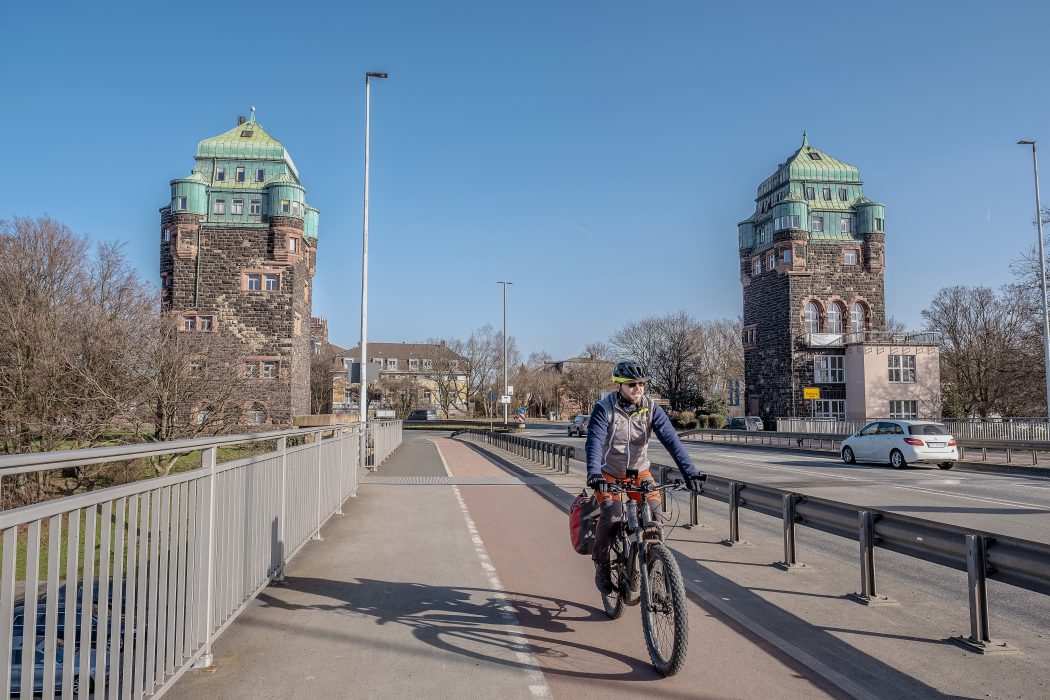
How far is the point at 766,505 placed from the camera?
8844 mm

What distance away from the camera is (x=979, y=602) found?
5359 mm

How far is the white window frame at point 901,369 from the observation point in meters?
53.7

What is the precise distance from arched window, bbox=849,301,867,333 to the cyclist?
5740 centimetres

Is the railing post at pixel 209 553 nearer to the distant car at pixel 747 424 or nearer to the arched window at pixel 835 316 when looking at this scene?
the distant car at pixel 747 424

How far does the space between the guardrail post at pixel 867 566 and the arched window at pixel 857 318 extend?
183 ft

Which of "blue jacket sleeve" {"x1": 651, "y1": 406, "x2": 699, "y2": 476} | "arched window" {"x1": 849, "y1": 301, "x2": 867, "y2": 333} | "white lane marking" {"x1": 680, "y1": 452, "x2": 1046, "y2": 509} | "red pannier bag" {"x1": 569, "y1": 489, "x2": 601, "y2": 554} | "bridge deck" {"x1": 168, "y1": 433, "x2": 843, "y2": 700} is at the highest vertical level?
"arched window" {"x1": 849, "y1": 301, "x2": 867, "y2": 333}

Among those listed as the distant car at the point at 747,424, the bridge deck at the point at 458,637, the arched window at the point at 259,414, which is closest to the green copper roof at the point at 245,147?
the arched window at the point at 259,414

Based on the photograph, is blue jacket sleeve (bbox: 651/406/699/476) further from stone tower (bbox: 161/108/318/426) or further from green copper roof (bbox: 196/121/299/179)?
green copper roof (bbox: 196/121/299/179)

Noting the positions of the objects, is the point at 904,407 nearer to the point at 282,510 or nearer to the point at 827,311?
the point at 827,311

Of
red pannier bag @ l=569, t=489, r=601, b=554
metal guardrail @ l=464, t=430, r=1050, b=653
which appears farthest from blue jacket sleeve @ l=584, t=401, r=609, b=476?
metal guardrail @ l=464, t=430, r=1050, b=653

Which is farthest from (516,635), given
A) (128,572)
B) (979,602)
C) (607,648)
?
(979,602)

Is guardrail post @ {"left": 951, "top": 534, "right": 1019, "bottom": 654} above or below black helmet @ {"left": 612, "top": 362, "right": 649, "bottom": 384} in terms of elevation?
below

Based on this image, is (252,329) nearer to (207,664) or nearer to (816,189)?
(816,189)

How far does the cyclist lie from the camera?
5551 millimetres
